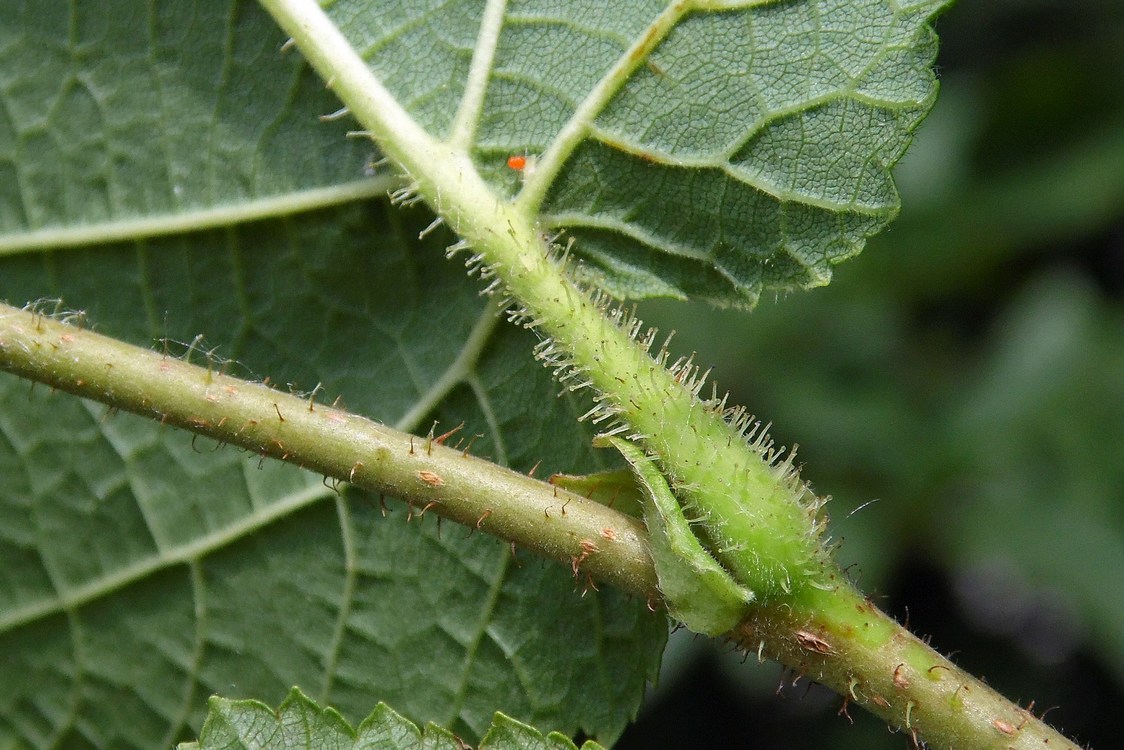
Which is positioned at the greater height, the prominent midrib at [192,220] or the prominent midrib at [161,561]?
the prominent midrib at [192,220]

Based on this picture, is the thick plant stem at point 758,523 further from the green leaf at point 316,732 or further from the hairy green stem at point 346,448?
the green leaf at point 316,732

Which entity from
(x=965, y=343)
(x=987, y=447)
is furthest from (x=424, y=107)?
(x=965, y=343)

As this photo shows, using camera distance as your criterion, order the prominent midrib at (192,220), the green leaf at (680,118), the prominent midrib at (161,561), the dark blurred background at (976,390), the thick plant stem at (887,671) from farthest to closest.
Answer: the dark blurred background at (976,390)
the prominent midrib at (161,561)
the prominent midrib at (192,220)
the green leaf at (680,118)
the thick plant stem at (887,671)

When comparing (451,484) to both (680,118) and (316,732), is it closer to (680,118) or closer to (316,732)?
(316,732)

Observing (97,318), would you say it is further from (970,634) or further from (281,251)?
(970,634)

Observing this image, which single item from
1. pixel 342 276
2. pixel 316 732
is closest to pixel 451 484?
pixel 316 732

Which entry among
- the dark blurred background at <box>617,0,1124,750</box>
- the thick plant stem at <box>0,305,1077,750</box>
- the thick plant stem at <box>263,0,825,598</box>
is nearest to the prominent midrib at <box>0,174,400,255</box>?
the thick plant stem at <box>263,0,825,598</box>

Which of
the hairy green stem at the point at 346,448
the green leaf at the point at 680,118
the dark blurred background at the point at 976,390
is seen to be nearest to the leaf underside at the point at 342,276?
the green leaf at the point at 680,118

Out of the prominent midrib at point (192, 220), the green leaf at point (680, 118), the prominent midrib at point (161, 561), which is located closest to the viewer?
the green leaf at point (680, 118)

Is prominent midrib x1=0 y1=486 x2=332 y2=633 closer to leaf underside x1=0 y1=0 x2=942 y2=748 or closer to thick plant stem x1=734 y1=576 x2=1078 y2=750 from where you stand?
leaf underside x1=0 y1=0 x2=942 y2=748
